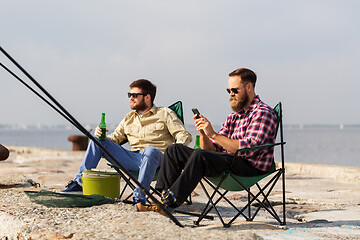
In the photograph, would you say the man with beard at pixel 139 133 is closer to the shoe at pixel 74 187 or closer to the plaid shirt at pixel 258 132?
the shoe at pixel 74 187

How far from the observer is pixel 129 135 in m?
4.05

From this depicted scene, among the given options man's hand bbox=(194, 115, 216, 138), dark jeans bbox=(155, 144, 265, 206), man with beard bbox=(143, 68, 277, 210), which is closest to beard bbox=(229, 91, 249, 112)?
man with beard bbox=(143, 68, 277, 210)

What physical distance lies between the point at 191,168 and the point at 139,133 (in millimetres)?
1292

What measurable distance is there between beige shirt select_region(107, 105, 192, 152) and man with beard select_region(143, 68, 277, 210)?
0.61 m

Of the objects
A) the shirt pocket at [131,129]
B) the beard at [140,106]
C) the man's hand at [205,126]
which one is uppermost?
the beard at [140,106]

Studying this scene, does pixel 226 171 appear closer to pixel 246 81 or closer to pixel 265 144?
pixel 265 144

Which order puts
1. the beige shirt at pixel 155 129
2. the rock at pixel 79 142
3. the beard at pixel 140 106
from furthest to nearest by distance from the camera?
the rock at pixel 79 142
the beard at pixel 140 106
the beige shirt at pixel 155 129

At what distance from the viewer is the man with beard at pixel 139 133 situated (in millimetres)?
3721

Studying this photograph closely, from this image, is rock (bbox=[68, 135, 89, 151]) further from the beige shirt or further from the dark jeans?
the dark jeans

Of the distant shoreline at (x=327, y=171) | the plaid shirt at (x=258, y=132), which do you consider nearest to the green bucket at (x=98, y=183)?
the plaid shirt at (x=258, y=132)

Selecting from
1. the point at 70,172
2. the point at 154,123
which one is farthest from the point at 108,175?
the point at 70,172

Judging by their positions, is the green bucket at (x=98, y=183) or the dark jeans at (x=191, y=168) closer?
the dark jeans at (x=191, y=168)

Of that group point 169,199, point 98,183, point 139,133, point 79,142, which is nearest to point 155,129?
point 139,133

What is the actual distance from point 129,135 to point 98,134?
1.35 feet
